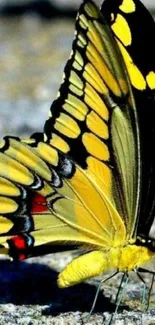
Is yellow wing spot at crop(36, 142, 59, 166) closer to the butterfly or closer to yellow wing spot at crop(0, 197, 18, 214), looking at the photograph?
the butterfly

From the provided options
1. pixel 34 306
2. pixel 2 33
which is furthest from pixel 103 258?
pixel 2 33

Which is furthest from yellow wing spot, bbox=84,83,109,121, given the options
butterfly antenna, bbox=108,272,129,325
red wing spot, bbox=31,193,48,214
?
butterfly antenna, bbox=108,272,129,325

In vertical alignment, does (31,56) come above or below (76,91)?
above

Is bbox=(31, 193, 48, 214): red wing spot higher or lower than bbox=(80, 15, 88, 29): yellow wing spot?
lower

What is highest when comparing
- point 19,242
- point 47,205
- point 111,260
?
point 47,205

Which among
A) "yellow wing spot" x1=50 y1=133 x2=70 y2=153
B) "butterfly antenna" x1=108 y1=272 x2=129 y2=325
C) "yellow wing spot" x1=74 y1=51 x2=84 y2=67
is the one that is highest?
"yellow wing spot" x1=74 y1=51 x2=84 y2=67

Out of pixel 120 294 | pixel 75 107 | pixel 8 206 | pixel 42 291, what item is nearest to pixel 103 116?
pixel 75 107

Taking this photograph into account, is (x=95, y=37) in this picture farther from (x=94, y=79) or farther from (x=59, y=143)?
(x=59, y=143)

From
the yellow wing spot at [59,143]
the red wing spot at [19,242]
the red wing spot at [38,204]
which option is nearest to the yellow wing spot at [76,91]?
the yellow wing spot at [59,143]
